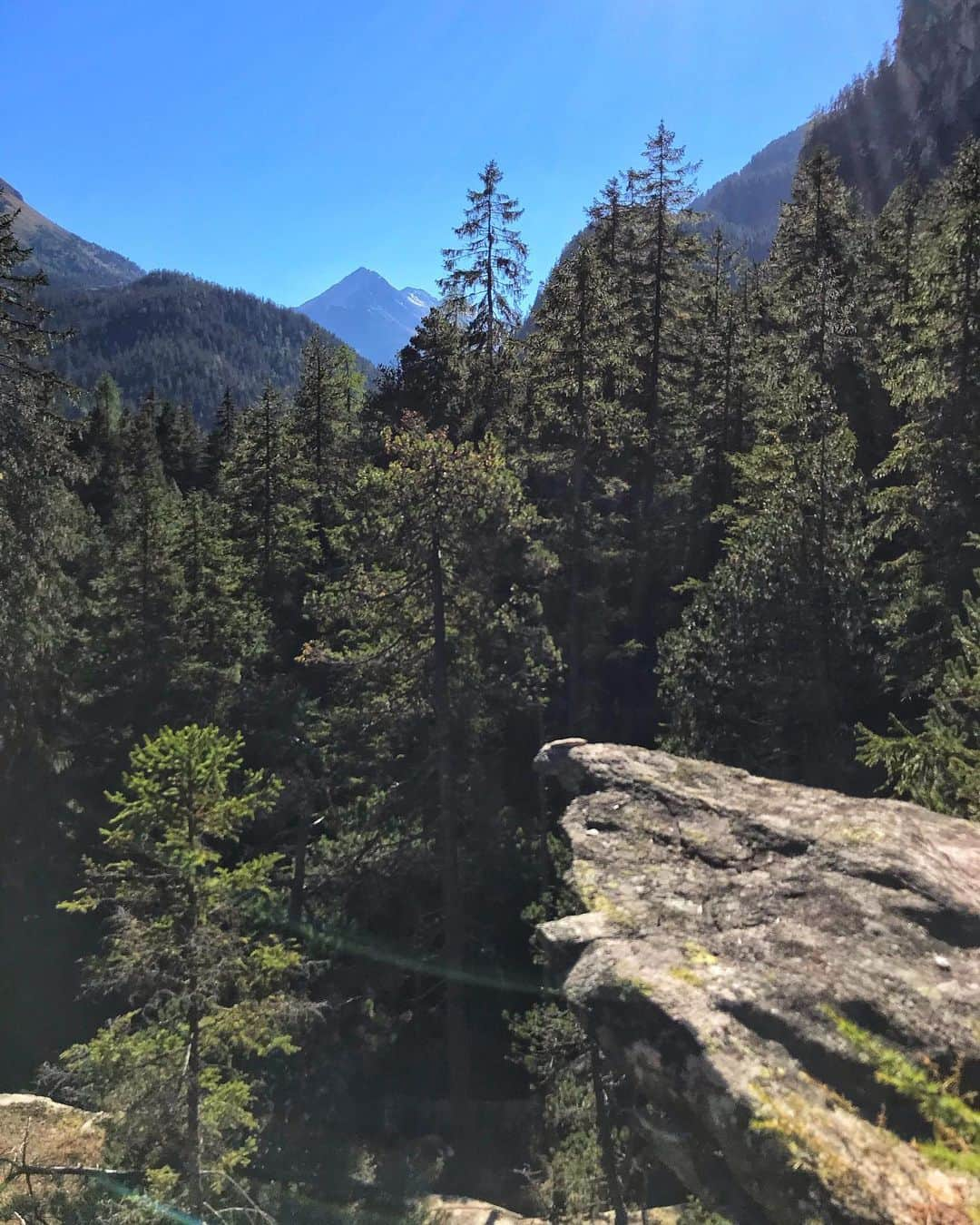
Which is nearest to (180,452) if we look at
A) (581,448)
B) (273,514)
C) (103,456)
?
(103,456)

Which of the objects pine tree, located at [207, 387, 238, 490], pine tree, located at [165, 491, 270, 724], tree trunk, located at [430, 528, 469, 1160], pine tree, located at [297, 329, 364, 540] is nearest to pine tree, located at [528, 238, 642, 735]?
tree trunk, located at [430, 528, 469, 1160]

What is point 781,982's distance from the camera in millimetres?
4934

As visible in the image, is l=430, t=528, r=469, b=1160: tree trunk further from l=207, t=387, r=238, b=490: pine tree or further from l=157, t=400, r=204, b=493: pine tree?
l=157, t=400, r=204, b=493: pine tree

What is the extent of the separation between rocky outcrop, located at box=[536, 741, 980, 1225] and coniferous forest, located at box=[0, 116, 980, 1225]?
9.69ft

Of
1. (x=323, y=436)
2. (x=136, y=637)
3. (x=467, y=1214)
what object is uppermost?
(x=323, y=436)

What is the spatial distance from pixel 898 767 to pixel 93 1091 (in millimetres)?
13259

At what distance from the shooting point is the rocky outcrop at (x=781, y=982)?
403 cm

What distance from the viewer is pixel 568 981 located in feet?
17.9

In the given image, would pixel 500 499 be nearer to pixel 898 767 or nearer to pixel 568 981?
pixel 898 767

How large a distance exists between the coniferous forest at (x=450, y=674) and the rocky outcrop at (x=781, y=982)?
9.69 feet

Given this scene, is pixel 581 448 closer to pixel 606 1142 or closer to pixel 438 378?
pixel 438 378

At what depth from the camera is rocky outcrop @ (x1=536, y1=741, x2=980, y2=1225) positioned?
403 cm

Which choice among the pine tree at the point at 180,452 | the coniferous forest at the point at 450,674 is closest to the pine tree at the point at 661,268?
the coniferous forest at the point at 450,674

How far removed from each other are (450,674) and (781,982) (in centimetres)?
1251
